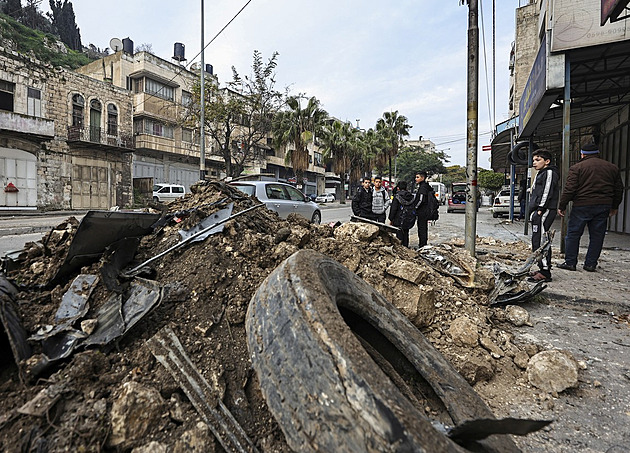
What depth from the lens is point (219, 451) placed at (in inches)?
55.2

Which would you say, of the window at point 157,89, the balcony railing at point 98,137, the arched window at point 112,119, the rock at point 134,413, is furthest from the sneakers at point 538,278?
the window at point 157,89

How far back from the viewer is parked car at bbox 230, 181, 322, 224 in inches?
323

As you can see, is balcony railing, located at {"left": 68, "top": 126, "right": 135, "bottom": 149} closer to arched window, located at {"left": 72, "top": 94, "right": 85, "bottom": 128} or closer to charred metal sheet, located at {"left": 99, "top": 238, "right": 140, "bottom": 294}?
arched window, located at {"left": 72, "top": 94, "right": 85, "bottom": 128}

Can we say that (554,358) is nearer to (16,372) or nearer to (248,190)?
(16,372)

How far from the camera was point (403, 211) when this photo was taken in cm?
695

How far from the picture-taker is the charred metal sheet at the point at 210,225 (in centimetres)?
275

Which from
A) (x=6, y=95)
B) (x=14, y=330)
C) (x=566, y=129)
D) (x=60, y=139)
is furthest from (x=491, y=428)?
(x=60, y=139)

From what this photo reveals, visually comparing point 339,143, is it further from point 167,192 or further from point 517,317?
point 517,317

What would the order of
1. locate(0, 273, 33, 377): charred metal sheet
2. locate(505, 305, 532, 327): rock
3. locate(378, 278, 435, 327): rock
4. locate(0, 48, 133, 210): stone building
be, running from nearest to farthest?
locate(0, 273, 33, 377): charred metal sheet → locate(378, 278, 435, 327): rock → locate(505, 305, 532, 327): rock → locate(0, 48, 133, 210): stone building

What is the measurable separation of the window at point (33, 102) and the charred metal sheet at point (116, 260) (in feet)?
76.3

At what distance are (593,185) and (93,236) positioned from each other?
6.10m

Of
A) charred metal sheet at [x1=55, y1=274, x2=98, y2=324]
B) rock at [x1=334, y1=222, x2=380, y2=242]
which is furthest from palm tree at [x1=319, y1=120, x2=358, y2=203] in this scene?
charred metal sheet at [x1=55, y1=274, x2=98, y2=324]

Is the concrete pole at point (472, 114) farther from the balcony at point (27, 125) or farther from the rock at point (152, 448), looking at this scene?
the balcony at point (27, 125)

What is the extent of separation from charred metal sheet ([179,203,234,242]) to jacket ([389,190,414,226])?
4.48m
